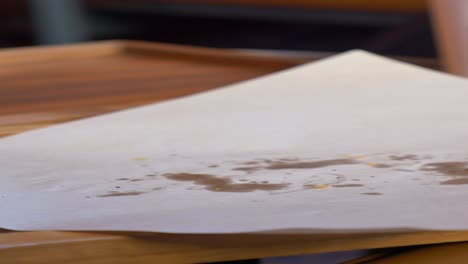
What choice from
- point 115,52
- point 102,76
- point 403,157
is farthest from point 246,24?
point 403,157

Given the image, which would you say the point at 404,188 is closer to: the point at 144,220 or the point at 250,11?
the point at 144,220

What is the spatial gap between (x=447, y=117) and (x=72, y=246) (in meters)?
0.15

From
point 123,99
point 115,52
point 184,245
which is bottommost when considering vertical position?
point 184,245

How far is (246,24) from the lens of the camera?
248 cm

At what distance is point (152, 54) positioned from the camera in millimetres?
556

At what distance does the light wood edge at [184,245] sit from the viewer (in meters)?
0.16

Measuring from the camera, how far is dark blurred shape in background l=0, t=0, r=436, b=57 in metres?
1.91

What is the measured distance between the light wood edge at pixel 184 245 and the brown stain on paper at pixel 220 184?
0.13 ft

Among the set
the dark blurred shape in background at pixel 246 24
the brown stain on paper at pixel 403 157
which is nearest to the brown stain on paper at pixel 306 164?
the brown stain on paper at pixel 403 157

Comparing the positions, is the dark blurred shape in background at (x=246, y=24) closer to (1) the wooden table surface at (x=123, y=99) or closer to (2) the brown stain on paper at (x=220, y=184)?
(1) the wooden table surface at (x=123, y=99)

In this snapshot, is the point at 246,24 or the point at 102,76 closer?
the point at 102,76

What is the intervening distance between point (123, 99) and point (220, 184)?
18cm

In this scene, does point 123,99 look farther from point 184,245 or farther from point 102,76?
point 184,245

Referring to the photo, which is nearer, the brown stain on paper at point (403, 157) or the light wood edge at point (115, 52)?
the brown stain on paper at point (403, 157)
